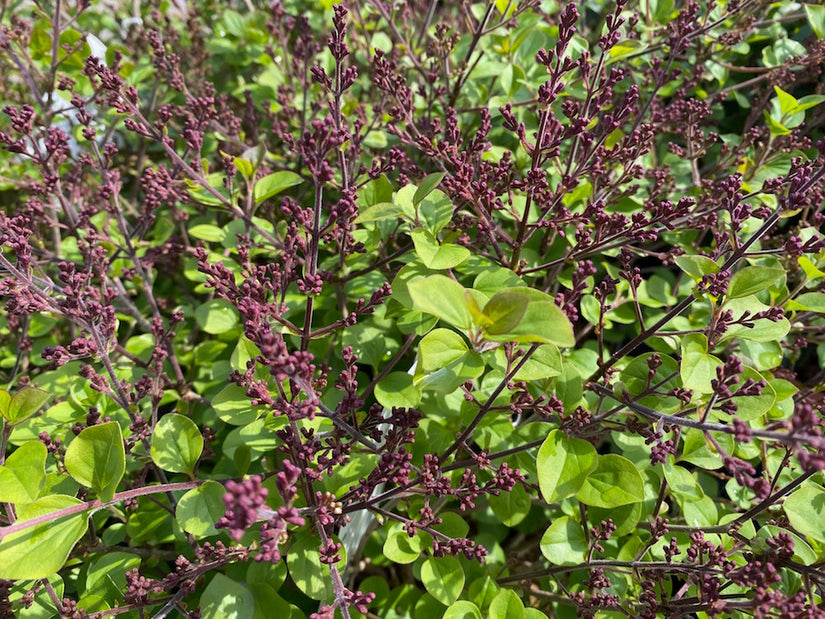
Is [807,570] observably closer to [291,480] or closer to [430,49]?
[291,480]

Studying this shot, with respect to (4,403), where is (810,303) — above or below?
below

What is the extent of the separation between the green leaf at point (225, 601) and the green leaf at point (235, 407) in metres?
0.40

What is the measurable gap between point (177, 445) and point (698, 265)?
1.47m

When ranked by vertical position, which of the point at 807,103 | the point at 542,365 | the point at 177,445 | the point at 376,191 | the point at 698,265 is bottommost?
the point at 177,445

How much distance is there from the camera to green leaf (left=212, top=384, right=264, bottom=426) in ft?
5.25

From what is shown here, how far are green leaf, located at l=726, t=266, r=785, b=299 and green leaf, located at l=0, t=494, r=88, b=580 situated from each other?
5.51 feet

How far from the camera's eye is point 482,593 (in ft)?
5.76

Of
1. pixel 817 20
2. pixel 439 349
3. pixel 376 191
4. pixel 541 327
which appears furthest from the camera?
pixel 817 20

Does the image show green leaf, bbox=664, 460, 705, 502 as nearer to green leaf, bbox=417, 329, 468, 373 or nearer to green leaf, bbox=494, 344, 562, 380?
green leaf, bbox=494, 344, 562, 380

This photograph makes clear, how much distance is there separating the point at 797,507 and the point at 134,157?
3.71 metres

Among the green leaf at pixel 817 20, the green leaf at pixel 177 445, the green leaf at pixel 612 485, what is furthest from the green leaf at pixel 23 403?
the green leaf at pixel 817 20

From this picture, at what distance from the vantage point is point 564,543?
1.71 meters

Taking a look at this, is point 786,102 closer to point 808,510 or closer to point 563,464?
point 808,510

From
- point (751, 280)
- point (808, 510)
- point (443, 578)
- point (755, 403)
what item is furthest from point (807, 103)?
point (443, 578)
